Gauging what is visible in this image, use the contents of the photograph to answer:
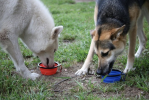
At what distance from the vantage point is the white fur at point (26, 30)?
3.20 meters

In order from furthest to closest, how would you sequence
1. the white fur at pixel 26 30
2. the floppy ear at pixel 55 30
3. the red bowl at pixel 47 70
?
the red bowl at pixel 47 70, the floppy ear at pixel 55 30, the white fur at pixel 26 30

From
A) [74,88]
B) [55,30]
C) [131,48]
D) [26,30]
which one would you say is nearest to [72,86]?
[74,88]

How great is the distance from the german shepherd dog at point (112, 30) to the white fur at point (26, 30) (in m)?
0.82

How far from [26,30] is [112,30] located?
1.73 metres

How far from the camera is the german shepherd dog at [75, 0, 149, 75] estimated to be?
3.26 m

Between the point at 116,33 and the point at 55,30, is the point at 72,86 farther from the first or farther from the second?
the point at 116,33

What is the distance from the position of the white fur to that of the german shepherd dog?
82 cm

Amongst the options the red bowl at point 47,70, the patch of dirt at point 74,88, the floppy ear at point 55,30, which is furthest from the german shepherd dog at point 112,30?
the floppy ear at point 55,30

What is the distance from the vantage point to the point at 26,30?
3.52 m

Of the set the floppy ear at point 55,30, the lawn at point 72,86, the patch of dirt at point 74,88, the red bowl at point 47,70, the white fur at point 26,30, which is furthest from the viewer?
the red bowl at point 47,70

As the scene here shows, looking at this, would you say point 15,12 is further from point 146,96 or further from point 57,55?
point 146,96

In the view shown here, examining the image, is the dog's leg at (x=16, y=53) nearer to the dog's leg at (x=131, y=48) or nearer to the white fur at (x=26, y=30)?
the white fur at (x=26, y=30)

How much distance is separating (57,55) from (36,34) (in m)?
1.40

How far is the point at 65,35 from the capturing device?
20.3 feet
